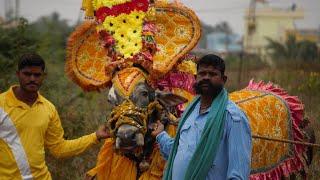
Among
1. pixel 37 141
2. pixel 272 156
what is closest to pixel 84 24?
pixel 37 141

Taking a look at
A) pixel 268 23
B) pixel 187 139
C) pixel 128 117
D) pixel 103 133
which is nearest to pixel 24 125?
pixel 103 133

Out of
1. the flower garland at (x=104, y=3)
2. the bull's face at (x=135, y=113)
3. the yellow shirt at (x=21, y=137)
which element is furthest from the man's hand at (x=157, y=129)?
the flower garland at (x=104, y=3)

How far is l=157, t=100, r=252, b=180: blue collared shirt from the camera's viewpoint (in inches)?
135

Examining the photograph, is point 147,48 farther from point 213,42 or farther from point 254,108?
point 213,42

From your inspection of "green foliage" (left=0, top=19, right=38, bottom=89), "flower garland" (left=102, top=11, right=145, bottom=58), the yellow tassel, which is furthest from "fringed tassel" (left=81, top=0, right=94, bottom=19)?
"green foliage" (left=0, top=19, right=38, bottom=89)

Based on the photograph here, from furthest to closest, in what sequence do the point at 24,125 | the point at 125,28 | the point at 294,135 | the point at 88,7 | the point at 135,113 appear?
the point at 294,135, the point at 88,7, the point at 125,28, the point at 135,113, the point at 24,125

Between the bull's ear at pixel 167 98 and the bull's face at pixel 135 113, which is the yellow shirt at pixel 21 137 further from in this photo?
the bull's ear at pixel 167 98

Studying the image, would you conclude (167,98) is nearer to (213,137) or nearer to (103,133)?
(103,133)

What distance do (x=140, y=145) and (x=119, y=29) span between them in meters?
1.23

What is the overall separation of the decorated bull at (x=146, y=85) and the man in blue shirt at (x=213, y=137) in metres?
0.75

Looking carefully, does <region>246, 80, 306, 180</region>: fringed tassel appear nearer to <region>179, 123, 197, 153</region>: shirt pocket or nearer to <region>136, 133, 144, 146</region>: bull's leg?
<region>136, 133, 144, 146</region>: bull's leg

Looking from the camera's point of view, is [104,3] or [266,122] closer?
[104,3]

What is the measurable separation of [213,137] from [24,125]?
151 cm

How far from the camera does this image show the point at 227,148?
11.4 feet
